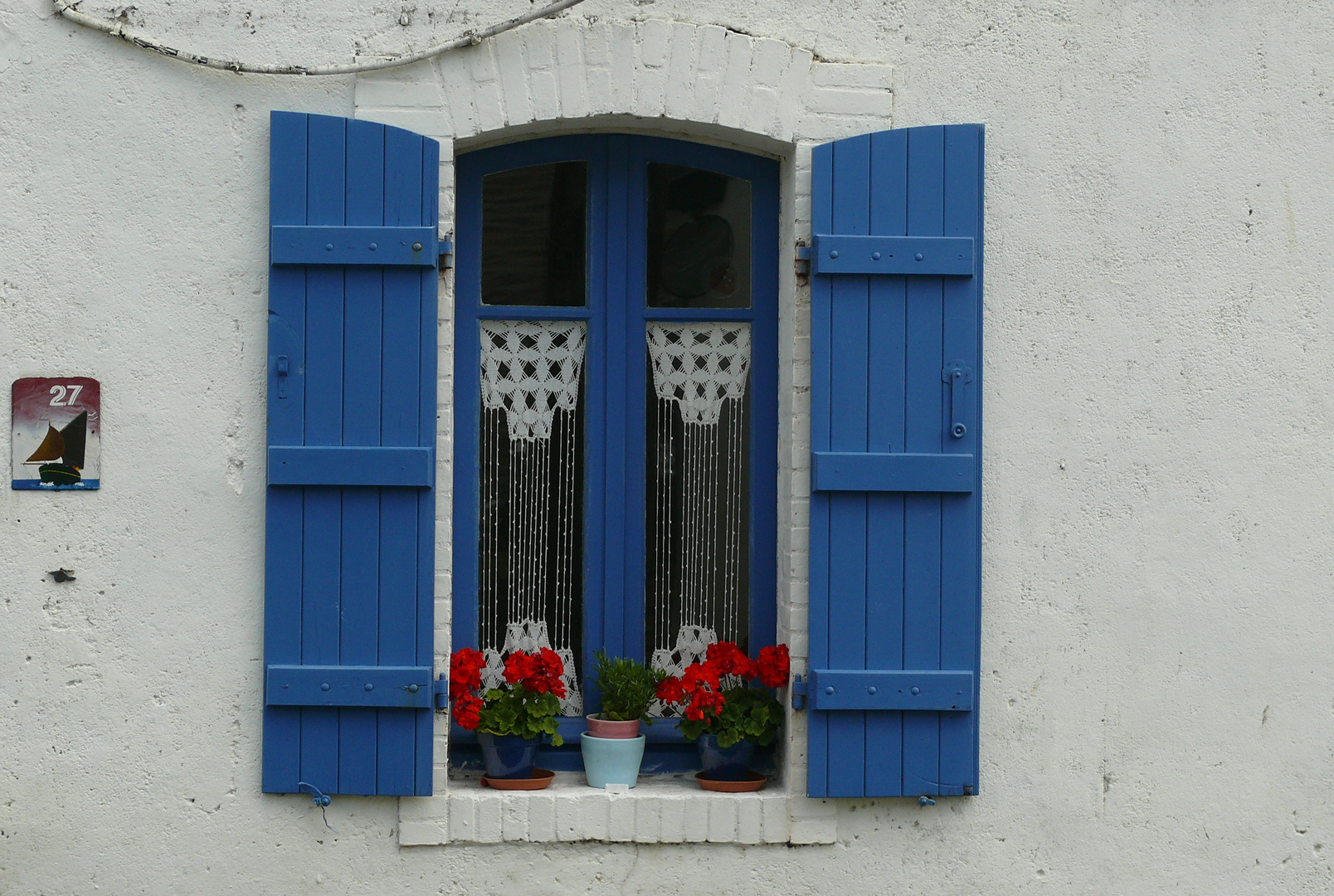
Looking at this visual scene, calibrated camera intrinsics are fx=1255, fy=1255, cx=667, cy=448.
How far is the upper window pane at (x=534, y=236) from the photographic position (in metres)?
3.63

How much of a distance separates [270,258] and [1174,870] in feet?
9.66

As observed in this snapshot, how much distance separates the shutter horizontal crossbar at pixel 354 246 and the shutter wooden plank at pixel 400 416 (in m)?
0.04

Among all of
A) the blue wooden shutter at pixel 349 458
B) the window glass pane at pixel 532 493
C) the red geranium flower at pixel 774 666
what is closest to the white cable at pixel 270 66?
the blue wooden shutter at pixel 349 458

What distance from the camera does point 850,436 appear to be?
3.38 m

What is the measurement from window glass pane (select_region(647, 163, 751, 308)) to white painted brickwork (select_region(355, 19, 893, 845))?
0.76ft

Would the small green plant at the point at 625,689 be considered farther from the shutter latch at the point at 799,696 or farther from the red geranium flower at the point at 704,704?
the shutter latch at the point at 799,696

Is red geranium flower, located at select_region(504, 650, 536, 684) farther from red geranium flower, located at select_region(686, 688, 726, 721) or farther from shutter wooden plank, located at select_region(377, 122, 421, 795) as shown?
red geranium flower, located at select_region(686, 688, 726, 721)

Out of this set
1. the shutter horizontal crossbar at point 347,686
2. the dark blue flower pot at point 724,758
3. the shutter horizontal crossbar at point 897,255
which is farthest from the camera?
the dark blue flower pot at point 724,758

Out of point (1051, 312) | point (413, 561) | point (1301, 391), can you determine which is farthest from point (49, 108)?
point (1301, 391)

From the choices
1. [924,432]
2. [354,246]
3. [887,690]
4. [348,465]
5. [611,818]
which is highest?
[354,246]

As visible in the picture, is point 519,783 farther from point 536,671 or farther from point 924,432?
point 924,432

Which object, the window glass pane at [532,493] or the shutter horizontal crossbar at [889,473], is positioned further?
the window glass pane at [532,493]

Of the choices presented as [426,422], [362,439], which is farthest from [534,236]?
[362,439]

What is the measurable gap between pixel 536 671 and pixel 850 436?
1057mm
